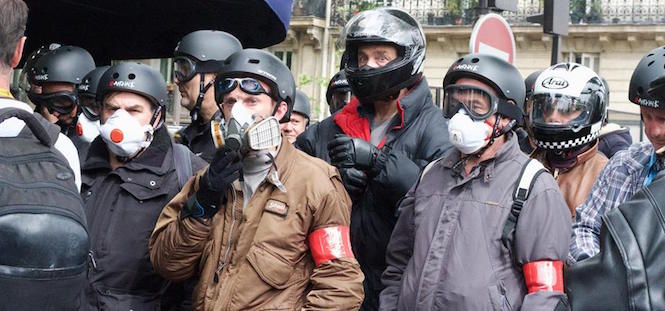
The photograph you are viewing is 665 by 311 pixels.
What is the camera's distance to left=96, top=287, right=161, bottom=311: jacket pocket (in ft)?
15.3

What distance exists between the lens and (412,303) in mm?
4227

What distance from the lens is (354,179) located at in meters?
4.97

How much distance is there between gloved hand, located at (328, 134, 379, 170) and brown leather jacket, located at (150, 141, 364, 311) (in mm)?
221

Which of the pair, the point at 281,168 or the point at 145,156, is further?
the point at 145,156

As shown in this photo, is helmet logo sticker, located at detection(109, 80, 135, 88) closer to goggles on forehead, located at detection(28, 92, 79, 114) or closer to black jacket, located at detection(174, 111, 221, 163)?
black jacket, located at detection(174, 111, 221, 163)

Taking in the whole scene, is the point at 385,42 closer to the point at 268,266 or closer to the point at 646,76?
the point at 646,76

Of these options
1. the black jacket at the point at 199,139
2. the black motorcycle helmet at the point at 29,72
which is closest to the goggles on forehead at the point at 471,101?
the black jacket at the point at 199,139

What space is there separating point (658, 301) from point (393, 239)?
2.56 metres

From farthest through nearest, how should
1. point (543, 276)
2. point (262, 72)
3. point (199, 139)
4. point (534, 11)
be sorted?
point (534, 11)
point (199, 139)
point (262, 72)
point (543, 276)

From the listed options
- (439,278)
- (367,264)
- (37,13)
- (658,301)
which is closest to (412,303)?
(439,278)

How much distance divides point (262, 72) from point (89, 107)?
2.10 metres

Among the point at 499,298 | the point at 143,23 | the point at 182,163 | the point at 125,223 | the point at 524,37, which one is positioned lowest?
the point at 524,37

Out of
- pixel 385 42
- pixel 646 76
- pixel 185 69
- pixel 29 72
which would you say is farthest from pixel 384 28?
pixel 29 72

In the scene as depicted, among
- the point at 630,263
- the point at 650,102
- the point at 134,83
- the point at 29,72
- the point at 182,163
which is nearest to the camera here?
the point at 630,263
